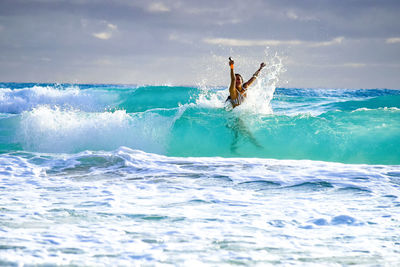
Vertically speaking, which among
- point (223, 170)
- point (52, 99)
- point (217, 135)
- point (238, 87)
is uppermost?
point (238, 87)

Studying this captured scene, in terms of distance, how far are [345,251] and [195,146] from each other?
7.79 m

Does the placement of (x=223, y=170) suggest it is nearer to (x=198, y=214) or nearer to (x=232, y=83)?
(x=198, y=214)

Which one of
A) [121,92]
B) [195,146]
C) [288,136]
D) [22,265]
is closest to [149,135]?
[195,146]

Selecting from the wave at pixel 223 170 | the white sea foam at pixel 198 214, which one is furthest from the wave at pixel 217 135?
the white sea foam at pixel 198 214

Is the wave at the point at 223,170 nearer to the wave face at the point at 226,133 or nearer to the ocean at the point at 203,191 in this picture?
the ocean at the point at 203,191

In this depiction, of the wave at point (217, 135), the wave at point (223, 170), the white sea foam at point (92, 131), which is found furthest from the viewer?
the white sea foam at point (92, 131)

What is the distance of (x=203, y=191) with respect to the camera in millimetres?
5621

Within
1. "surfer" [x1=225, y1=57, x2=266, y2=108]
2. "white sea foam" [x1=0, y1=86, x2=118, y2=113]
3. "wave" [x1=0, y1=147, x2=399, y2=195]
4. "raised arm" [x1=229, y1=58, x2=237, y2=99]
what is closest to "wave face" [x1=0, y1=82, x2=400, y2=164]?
"surfer" [x1=225, y1=57, x2=266, y2=108]

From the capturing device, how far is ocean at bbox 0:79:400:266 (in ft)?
11.8

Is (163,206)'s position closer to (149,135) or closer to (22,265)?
(22,265)

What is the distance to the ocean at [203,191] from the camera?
3.58 meters

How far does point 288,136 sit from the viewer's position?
11.1 metres

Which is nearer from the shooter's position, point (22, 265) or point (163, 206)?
point (22, 265)

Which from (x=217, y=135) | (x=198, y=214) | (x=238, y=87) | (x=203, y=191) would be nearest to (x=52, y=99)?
(x=217, y=135)
